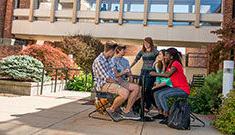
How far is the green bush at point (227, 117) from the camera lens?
5.44 m

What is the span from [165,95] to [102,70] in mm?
→ 1202

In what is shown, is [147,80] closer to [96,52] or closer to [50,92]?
[50,92]

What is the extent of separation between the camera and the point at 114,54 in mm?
6477

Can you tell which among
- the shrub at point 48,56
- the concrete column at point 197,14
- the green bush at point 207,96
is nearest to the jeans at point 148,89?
the green bush at point 207,96

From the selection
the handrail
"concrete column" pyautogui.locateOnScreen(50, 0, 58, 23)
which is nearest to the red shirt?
the handrail

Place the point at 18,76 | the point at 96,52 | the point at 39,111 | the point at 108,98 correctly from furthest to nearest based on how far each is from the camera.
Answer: the point at 96,52 < the point at 18,76 < the point at 39,111 < the point at 108,98

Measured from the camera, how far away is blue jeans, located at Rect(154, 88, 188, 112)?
19.3 ft

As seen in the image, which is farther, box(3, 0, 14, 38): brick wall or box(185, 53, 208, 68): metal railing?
box(3, 0, 14, 38): brick wall

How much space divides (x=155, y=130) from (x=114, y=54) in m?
1.76


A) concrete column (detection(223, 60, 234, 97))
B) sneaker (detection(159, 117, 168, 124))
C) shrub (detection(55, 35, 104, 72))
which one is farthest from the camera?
shrub (detection(55, 35, 104, 72))

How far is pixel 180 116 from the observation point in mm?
5648

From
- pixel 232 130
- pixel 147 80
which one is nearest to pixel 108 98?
pixel 147 80

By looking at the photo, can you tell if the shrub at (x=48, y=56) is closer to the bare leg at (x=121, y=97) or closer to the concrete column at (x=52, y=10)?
the bare leg at (x=121, y=97)

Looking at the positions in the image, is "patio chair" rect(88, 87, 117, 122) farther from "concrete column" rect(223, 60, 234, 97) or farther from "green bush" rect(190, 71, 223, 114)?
"green bush" rect(190, 71, 223, 114)
